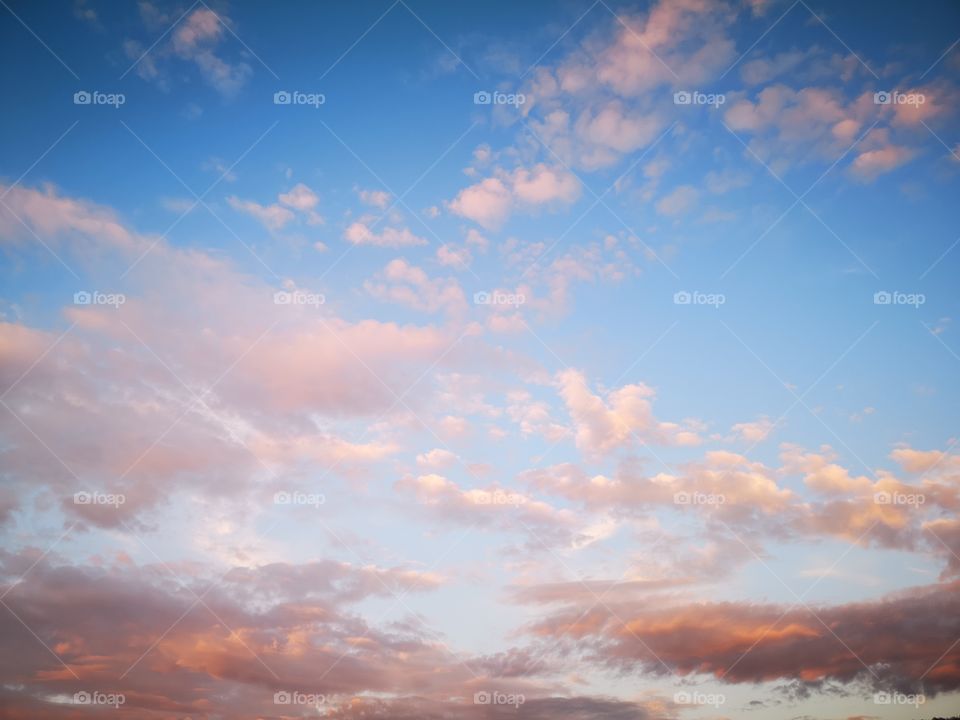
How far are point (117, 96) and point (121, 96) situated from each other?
0.61 ft

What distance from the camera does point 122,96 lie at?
3091 centimetres

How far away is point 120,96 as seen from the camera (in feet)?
101

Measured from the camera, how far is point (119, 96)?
1215 inches

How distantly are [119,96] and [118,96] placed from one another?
0.05 metres

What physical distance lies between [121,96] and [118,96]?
14 centimetres

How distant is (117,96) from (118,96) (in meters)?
0.05

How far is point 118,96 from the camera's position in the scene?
30.8 m

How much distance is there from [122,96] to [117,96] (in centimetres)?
23

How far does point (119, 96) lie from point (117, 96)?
0.30 feet

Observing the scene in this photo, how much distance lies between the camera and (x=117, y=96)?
30.8 metres
